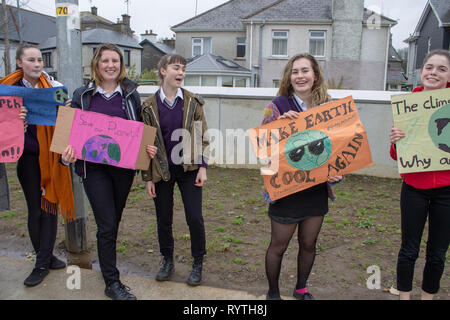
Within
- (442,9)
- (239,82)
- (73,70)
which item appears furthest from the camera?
(442,9)

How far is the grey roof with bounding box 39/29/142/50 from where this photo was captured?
34.6m

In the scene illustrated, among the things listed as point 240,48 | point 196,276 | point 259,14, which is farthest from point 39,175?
point 240,48

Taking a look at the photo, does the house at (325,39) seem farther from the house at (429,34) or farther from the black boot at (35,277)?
the black boot at (35,277)

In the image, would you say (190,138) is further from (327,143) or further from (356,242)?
(356,242)

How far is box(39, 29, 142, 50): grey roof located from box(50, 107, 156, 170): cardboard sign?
33.7 metres

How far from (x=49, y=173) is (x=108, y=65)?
1160 mm

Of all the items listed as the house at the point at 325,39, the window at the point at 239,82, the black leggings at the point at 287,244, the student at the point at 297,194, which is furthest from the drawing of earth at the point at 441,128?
the window at the point at 239,82

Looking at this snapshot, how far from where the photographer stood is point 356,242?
4.38 meters

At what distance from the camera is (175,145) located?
3188 millimetres

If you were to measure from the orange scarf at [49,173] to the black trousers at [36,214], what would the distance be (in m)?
0.05

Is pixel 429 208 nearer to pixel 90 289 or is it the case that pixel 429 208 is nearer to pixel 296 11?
pixel 90 289

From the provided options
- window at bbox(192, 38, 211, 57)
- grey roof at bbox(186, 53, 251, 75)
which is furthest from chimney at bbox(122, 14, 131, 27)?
grey roof at bbox(186, 53, 251, 75)

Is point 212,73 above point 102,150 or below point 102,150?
above
